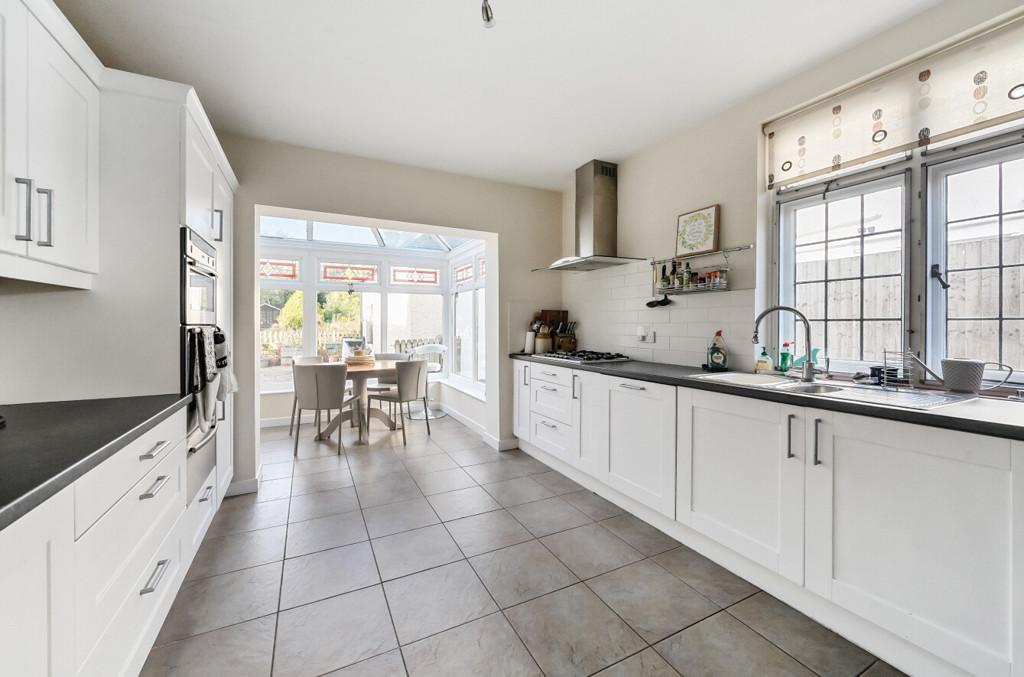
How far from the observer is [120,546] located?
3.80 feet

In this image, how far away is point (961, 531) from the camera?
4.16 feet

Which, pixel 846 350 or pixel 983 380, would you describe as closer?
pixel 983 380

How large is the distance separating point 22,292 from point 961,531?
3.37 metres

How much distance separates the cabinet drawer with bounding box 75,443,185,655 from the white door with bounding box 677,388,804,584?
7.38 ft

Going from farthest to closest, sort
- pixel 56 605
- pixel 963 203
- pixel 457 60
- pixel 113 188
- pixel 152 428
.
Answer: pixel 457 60 < pixel 963 203 < pixel 113 188 < pixel 152 428 < pixel 56 605

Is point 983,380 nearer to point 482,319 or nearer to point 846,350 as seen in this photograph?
point 846,350

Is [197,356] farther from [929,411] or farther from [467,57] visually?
[929,411]

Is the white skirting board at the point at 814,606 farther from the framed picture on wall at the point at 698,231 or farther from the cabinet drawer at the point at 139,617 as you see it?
the cabinet drawer at the point at 139,617

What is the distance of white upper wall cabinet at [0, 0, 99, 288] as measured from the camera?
47.9 inches

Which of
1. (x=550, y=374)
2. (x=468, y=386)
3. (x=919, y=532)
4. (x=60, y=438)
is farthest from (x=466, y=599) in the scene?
(x=468, y=386)

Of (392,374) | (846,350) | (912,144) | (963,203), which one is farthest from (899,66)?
(392,374)

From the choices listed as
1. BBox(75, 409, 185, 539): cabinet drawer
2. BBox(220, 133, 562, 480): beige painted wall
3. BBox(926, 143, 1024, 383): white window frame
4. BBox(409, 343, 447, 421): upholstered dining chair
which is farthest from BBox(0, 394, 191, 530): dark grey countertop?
BBox(409, 343, 447, 421): upholstered dining chair

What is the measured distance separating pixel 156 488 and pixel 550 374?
8.11 feet

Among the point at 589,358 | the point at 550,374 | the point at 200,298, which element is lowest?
the point at 550,374
